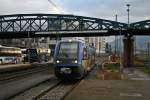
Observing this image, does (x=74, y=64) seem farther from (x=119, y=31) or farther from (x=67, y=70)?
(x=119, y=31)

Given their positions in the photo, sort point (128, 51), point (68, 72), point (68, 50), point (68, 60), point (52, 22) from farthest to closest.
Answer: point (52, 22), point (128, 51), point (68, 50), point (68, 60), point (68, 72)

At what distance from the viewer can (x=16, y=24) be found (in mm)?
101625

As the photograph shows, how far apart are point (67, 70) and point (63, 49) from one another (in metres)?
1.63

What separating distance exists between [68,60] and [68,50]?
32.5 inches

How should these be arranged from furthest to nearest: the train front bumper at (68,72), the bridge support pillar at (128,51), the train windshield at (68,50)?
the bridge support pillar at (128,51) < the train windshield at (68,50) < the train front bumper at (68,72)

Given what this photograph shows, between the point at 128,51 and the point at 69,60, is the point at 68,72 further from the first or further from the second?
the point at 128,51

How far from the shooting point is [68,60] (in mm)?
24859

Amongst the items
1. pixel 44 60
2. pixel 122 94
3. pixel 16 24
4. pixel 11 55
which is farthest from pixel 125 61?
pixel 122 94

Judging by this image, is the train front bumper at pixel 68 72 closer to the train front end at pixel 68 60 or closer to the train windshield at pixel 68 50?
the train front end at pixel 68 60

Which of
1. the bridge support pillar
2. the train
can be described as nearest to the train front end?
the train

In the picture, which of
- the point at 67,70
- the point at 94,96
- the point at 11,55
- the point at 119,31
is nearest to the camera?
the point at 94,96

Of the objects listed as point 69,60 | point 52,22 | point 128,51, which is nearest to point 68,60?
point 69,60

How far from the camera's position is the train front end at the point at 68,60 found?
80.8ft

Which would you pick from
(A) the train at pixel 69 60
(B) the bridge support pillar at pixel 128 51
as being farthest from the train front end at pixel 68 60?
(B) the bridge support pillar at pixel 128 51
